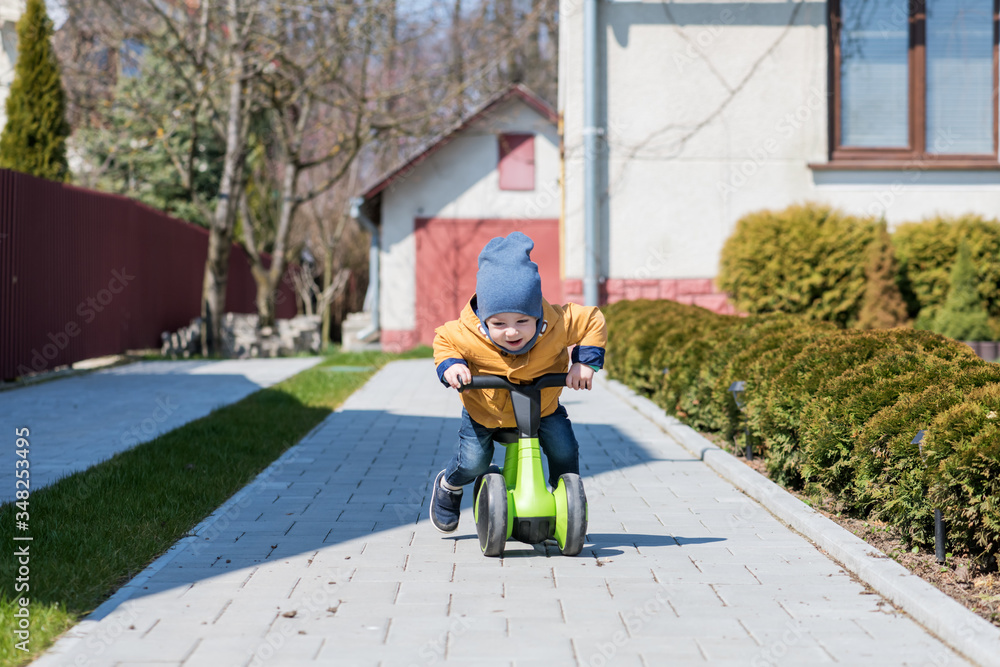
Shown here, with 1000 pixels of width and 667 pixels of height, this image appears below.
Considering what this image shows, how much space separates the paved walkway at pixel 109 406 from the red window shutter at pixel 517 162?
6863 millimetres

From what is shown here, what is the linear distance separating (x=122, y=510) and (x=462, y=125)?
48.9ft

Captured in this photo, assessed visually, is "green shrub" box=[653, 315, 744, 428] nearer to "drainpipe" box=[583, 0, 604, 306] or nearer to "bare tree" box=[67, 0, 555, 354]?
"drainpipe" box=[583, 0, 604, 306]

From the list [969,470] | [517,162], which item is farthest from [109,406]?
[517,162]

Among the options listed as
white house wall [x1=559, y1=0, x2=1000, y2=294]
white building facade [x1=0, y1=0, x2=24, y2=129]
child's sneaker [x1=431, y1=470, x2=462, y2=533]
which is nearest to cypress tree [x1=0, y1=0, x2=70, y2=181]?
white building facade [x1=0, y1=0, x2=24, y2=129]

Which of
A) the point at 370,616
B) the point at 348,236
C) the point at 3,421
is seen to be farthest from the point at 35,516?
the point at 348,236

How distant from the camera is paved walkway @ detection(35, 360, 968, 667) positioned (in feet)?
11.1

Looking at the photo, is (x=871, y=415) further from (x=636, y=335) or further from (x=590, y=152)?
(x=590, y=152)

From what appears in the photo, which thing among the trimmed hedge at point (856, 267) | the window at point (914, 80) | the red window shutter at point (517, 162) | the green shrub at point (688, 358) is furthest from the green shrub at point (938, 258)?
the red window shutter at point (517, 162)

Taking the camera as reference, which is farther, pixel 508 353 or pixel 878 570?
pixel 508 353

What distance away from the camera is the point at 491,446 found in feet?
15.7

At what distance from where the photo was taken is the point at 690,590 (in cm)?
409

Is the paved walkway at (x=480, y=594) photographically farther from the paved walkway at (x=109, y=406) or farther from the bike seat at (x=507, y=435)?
the paved walkway at (x=109, y=406)

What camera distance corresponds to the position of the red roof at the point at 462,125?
19.0m

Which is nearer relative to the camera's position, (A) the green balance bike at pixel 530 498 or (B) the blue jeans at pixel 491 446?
(A) the green balance bike at pixel 530 498
